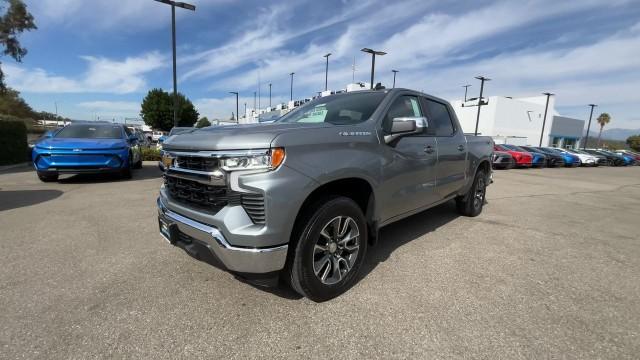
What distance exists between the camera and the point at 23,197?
5.80 metres

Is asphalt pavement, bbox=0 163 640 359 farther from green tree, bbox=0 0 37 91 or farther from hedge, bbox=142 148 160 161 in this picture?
green tree, bbox=0 0 37 91

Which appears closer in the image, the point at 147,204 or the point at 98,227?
the point at 98,227

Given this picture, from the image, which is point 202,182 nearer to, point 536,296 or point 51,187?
point 536,296

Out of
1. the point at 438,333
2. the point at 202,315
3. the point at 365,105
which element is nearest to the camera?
the point at 438,333

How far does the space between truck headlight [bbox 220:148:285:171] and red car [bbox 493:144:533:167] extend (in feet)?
62.6

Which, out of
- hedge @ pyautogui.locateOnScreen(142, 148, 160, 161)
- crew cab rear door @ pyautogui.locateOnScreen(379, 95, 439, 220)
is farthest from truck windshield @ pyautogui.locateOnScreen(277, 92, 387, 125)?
hedge @ pyautogui.locateOnScreen(142, 148, 160, 161)

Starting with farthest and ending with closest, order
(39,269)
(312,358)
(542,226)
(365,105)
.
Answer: (542,226)
(365,105)
(39,269)
(312,358)

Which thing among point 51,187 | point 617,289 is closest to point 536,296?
point 617,289

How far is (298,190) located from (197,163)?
81 centimetres

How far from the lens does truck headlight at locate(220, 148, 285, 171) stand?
2055 millimetres

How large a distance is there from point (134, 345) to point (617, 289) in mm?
3957

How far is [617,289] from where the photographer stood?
2.83m

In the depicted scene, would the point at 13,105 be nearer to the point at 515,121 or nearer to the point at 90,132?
the point at 90,132

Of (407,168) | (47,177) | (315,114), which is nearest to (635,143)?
(407,168)
